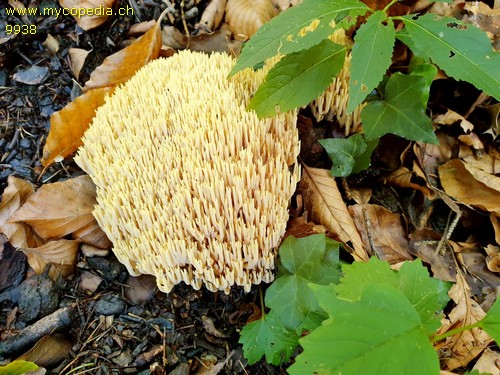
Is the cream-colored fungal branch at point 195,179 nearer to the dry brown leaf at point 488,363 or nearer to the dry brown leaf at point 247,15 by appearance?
the dry brown leaf at point 247,15

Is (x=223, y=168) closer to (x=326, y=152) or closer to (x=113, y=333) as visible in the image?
(x=326, y=152)

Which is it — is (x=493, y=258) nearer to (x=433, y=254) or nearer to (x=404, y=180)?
(x=433, y=254)

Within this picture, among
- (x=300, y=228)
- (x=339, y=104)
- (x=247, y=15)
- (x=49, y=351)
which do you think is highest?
(x=247, y=15)

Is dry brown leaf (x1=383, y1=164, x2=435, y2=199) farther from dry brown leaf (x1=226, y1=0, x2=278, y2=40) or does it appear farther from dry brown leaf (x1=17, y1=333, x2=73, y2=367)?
dry brown leaf (x1=17, y1=333, x2=73, y2=367)

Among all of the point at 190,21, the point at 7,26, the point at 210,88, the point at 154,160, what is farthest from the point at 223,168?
the point at 7,26

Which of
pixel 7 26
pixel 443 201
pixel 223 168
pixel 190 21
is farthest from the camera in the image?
pixel 190 21

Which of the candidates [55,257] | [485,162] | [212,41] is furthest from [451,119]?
[55,257]

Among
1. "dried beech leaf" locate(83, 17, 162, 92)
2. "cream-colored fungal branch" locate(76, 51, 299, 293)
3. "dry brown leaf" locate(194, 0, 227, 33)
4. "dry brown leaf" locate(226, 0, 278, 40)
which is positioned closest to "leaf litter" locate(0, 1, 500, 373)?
"dried beech leaf" locate(83, 17, 162, 92)
